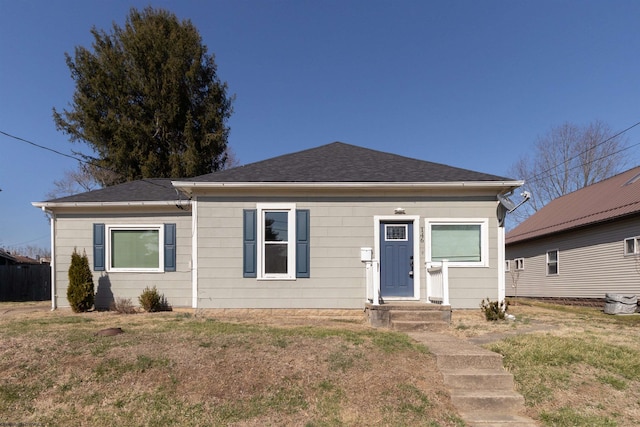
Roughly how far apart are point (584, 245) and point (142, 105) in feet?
67.7

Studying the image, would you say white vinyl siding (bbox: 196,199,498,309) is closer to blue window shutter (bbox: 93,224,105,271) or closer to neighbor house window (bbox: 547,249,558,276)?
blue window shutter (bbox: 93,224,105,271)

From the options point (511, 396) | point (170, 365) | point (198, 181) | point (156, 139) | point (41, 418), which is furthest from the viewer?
point (156, 139)

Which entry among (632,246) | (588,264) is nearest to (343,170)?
(632,246)

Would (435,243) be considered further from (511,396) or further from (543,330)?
(511,396)

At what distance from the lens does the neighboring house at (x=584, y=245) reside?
41.2ft

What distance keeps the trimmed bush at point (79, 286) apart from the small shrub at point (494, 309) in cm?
926

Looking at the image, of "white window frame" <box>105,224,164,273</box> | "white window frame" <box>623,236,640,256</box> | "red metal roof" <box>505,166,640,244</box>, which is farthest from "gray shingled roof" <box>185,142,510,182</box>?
"red metal roof" <box>505,166,640,244</box>

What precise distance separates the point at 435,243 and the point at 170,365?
6067 mm

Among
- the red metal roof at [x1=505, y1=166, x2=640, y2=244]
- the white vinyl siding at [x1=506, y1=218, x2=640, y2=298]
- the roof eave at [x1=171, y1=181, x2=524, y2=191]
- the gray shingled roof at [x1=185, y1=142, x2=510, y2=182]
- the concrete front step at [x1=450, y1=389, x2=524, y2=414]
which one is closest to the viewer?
the concrete front step at [x1=450, y1=389, x2=524, y2=414]

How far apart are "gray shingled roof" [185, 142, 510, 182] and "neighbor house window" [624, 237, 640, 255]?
6921mm

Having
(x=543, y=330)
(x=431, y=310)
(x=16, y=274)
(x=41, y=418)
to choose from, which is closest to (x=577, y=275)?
(x=543, y=330)

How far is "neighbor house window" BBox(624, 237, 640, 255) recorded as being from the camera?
12125mm

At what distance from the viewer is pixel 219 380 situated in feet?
15.0

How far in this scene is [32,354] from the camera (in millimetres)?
5242
